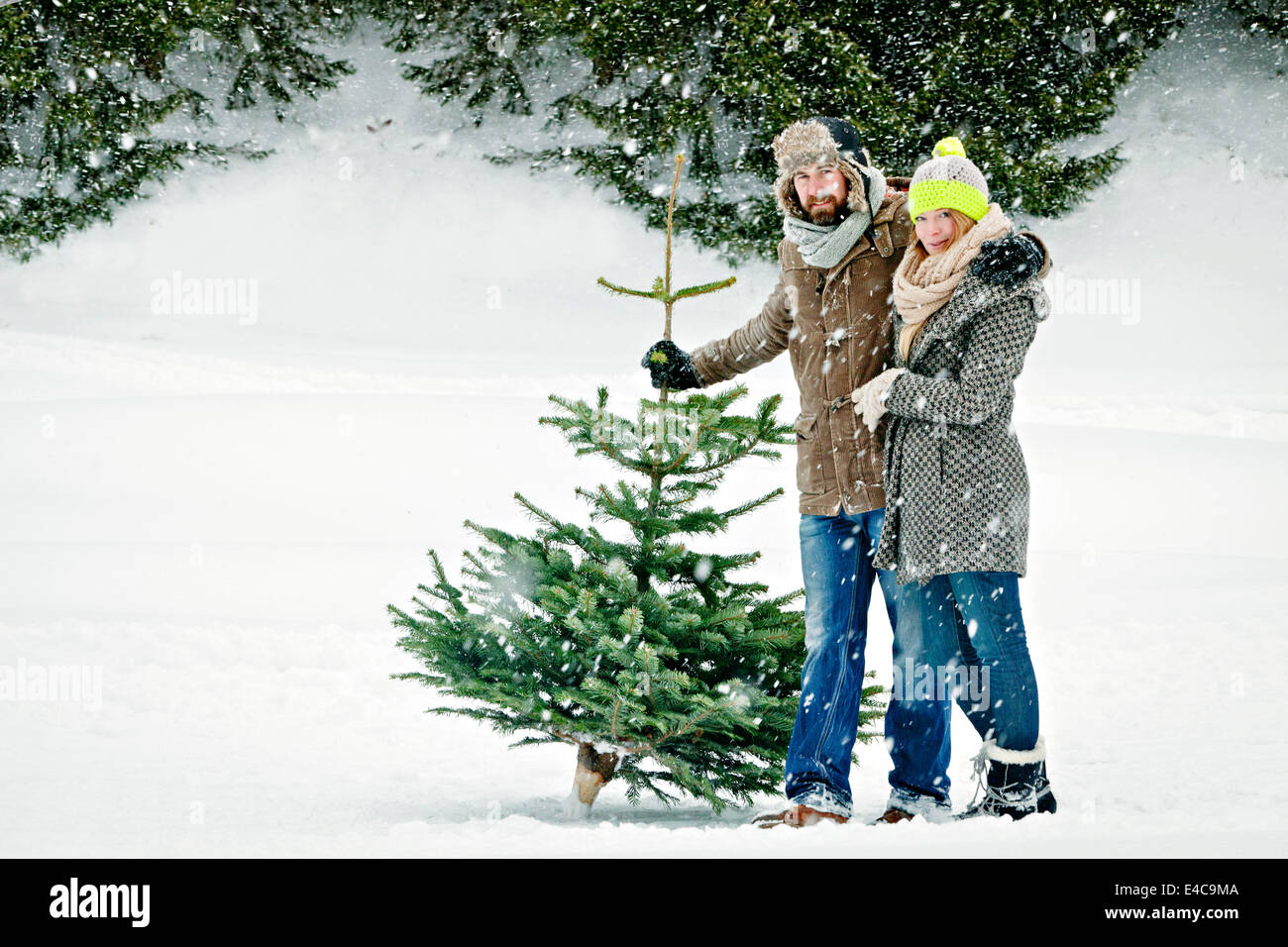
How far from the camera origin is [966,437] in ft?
11.4

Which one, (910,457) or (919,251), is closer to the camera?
(910,457)

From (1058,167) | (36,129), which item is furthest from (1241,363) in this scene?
(36,129)

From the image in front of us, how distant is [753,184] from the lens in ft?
75.1

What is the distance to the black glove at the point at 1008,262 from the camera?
3363 mm

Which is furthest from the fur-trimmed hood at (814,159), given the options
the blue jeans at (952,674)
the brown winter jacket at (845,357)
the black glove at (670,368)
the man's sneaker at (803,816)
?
the man's sneaker at (803,816)

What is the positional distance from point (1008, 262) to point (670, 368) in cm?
115

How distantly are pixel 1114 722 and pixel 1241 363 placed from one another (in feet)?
43.2

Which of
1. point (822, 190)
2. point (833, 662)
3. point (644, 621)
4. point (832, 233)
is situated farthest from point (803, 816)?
point (822, 190)

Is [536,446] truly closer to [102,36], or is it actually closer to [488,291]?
[488,291]

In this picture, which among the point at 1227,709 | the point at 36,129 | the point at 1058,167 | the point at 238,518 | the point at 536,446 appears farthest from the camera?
the point at 36,129

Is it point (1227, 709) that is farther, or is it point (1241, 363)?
point (1241, 363)

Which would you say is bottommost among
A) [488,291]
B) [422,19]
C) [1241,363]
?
[1241,363]

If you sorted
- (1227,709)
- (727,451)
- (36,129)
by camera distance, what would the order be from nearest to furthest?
(727,451) → (1227,709) → (36,129)

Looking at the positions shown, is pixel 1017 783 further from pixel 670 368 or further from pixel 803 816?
pixel 670 368
